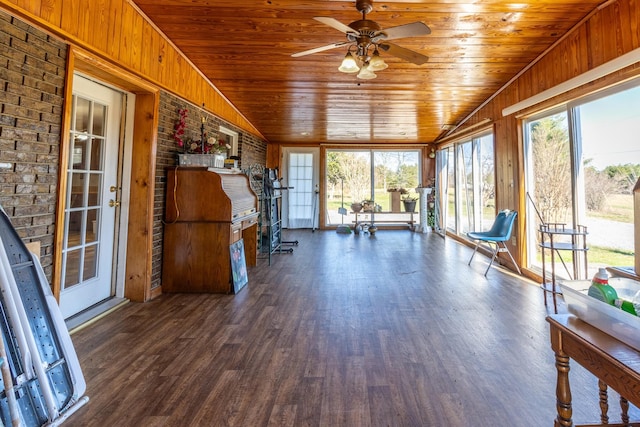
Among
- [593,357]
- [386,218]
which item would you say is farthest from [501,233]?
[386,218]

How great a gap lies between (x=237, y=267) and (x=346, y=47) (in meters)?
2.78

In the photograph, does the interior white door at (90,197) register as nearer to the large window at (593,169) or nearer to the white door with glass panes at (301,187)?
the large window at (593,169)

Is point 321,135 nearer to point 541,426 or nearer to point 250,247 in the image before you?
point 250,247

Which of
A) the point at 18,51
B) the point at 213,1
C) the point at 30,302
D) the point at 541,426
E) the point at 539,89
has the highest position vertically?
the point at 213,1

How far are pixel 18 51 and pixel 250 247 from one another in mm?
2999

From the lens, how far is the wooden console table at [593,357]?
719 millimetres

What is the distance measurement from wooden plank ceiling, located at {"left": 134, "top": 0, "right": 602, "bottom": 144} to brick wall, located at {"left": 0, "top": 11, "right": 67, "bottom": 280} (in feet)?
4.00

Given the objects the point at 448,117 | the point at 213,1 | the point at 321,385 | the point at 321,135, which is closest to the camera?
the point at 321,385

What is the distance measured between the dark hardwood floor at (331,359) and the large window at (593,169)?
87cm

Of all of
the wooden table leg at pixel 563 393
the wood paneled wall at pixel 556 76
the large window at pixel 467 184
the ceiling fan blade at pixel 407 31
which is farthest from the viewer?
the large window at pixel 467 184

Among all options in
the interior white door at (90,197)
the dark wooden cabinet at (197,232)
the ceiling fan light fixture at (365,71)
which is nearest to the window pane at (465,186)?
the ceiling fan light fixture at (365,71)

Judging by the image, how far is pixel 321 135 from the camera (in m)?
7.07

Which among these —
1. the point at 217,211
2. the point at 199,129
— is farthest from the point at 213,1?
the point at 217,211

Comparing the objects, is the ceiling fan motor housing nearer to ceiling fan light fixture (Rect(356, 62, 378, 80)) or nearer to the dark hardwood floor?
ceiling fan light fixture (Rect(356, 62, 378, 80))
